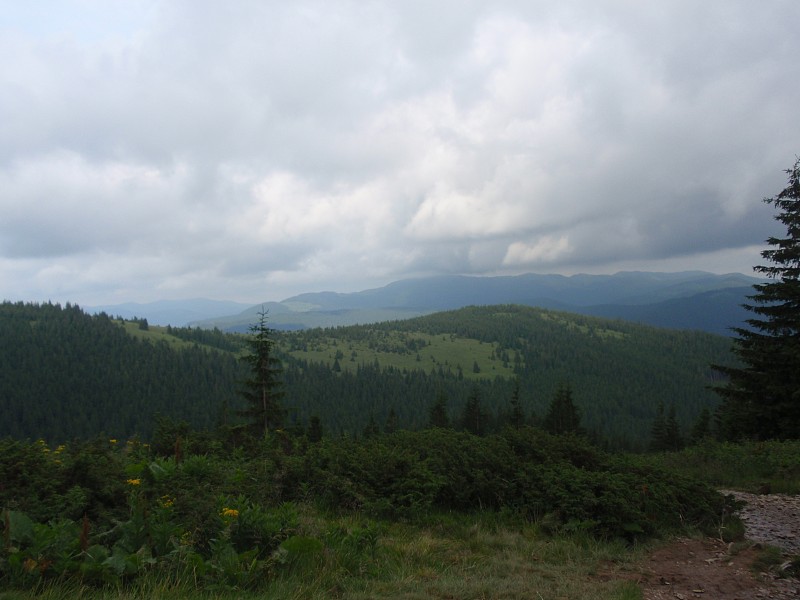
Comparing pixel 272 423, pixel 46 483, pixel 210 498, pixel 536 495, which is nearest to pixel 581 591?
pixel 536 495

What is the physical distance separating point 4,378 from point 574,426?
168 metres

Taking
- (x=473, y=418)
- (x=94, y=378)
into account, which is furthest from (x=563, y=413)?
(x=94, y=378)

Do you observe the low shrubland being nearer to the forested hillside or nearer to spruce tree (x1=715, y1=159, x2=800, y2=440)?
spruce tree (x1=715, y1=159, x2=800, y2=440)

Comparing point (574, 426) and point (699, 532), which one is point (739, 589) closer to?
point (699, 532)

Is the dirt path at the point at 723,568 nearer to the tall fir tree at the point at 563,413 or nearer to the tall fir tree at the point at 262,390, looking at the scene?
the tall fir tree at the point at 262,390

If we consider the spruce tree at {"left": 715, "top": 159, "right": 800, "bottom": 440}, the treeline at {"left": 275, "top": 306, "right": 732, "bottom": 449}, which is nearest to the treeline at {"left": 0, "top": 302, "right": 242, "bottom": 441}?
the treeline at {"left": 275, "top": 306, "right": 732, "bottom": 449}

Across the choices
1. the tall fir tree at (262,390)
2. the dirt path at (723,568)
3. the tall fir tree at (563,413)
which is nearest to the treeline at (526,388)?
the tall fir tree at (563,413)

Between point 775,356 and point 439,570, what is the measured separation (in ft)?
67.4

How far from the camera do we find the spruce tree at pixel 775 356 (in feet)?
58.5

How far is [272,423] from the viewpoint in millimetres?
22766

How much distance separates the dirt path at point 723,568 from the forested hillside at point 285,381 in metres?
93.9

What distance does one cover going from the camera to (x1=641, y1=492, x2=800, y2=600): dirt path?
5031mm

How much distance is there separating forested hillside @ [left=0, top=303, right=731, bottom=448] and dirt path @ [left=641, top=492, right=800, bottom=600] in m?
93.9

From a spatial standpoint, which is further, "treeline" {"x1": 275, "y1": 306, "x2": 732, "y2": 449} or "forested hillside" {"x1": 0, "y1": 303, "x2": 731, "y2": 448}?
"treeline" {"x1": 275, "y1": 306, "x2": 732, "y2": 449}
